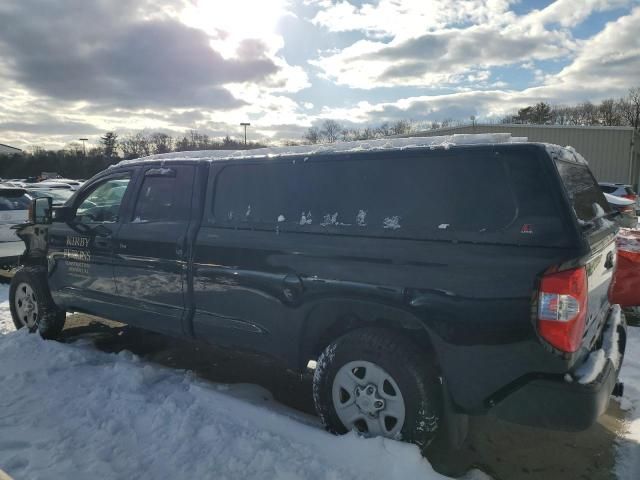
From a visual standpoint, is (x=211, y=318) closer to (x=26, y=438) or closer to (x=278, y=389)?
(x=278, y=389)

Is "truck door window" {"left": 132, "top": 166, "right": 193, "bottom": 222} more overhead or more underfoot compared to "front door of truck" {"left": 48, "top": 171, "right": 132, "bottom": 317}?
more overhead

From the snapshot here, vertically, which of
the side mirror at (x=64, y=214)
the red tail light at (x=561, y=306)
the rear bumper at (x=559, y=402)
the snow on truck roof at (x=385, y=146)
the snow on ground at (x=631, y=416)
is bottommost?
the snow on ground at (x=631, y=416)

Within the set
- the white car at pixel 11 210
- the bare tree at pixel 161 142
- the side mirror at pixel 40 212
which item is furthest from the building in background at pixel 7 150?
the side mirror at pixel 40 212

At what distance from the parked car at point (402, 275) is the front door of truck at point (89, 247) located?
17.7 inches

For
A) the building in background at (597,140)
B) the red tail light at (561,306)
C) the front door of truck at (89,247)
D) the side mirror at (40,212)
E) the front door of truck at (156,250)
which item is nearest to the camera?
the red tail light at (561,306)

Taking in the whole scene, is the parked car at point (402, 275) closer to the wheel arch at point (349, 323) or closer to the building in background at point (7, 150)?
the wheel arch at point (349, 323)

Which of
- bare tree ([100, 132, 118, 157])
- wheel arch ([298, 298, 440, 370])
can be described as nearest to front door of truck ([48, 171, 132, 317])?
wheel arch ([298, 298, 440, 370])

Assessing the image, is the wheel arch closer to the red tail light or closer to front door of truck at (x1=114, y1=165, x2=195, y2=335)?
the red tail light

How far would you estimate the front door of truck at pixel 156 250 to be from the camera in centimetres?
391

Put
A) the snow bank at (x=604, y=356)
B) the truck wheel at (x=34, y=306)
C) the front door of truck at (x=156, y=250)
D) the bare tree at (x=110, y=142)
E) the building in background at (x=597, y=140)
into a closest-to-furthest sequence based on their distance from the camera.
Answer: the snow bank at (x=604, y=356)
the front door of truck at (x=156, y=250)
the truck wheel at (x=34, y=306)
the building in background at (x=597, y=140)
the bare tree at (x=110, y=142)

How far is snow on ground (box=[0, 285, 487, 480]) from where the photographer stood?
8.82ft

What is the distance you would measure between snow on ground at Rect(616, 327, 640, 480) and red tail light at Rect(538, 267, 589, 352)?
3.72ft

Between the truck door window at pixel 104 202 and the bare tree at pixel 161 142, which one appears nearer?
the truck door window at pixel 104 202

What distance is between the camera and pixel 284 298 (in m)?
3.26
